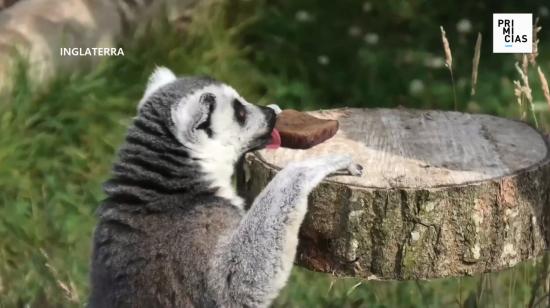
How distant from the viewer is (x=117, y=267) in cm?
245

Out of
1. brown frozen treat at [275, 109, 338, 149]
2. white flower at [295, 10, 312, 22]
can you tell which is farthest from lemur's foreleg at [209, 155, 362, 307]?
white flower at [295, 10, 312, 22]

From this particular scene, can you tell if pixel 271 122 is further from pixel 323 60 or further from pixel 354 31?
pixel 354 31

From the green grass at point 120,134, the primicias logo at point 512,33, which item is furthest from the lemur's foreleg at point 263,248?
the primicias logo at point 512,33

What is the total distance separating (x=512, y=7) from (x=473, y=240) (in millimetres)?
2559

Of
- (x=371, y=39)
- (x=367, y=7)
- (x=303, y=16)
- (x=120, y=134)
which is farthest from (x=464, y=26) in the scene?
(x=120, y=134)

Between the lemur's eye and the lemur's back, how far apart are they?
0.83ft

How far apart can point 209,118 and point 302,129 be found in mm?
431

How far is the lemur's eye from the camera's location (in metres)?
2.56

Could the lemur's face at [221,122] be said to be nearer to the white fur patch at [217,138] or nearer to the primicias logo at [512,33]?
the white fur patch at [217,138]

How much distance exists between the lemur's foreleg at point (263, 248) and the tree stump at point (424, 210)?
0.56 feet

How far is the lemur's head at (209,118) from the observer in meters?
2.46

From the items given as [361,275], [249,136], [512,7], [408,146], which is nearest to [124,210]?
[249,136]

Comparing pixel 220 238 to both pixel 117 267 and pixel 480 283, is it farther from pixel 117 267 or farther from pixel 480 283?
pixel 480 283

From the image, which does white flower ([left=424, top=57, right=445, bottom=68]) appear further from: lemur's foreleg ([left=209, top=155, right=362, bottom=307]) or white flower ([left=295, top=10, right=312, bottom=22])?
lemur's foreleg ([left=209, top=155, right=362, bottom=307])
